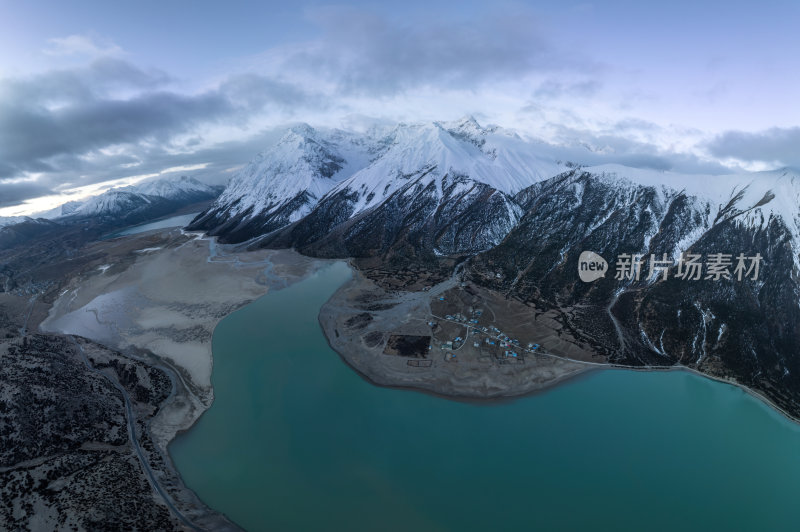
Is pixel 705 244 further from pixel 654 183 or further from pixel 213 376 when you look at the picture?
pixel 213 376

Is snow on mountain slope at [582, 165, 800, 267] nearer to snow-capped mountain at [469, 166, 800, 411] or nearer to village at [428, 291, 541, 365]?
snow-capped mountain at [469, 166, 800, 411]

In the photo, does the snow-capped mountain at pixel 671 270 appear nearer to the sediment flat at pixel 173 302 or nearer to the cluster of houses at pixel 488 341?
the cluster of houses at pixel 488 341

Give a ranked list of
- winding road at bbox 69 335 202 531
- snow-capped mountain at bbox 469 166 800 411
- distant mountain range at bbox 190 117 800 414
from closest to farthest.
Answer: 1. winding road at bbox 69 335 202 531
2. snow-capped mountain at bbox 469 166 800 411
3. distant mountain range at bbox 190 117 800 414

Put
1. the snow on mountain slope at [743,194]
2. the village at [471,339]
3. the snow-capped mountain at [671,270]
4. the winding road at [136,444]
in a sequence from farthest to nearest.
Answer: the snow on mountain slope at [743,194] < the village at [471,339] < the snow-capped mountain at [671,270] < the winding road at [136,444]

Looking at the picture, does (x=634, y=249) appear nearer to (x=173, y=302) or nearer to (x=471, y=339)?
(x=471, y=339)

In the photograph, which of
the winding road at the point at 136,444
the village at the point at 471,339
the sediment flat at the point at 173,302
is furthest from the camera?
the village at the point at 471,339

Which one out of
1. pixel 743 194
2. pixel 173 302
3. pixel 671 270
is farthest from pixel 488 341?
pixel 173 302

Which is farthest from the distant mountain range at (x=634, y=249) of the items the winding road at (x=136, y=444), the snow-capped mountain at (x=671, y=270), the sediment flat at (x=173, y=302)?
the winding road at (x=136, y=444)

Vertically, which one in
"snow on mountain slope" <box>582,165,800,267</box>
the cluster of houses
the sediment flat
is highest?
"snow on mountain slope" <box>582,165,800,267</box>

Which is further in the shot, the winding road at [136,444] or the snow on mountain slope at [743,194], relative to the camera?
the snow on mountain slope at [743,194]

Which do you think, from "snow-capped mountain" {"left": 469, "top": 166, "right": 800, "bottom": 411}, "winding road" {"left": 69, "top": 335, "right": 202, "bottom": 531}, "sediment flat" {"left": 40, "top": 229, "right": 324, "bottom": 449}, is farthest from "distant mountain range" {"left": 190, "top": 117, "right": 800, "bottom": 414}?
"winding road" {"left": 69, "top": 335, "right": 202, "bottom": 531}

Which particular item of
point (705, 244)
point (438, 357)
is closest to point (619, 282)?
point (705, 244)
